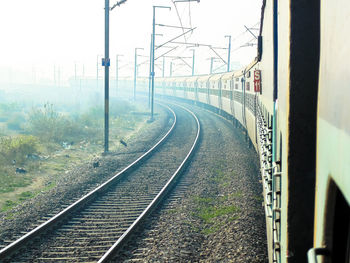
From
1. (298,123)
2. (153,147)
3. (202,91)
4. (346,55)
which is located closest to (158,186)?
(153,147)

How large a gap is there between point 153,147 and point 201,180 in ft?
18.8

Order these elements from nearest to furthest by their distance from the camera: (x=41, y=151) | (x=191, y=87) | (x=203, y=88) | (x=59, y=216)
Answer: (x=59, y=216), (x=41, y=151), (x=203, y=88), (x=191, y=87)

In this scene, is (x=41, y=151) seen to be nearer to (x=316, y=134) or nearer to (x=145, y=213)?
(x=145, y=213)

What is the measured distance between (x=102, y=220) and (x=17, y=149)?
828 centimetres

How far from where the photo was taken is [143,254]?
649 centimetres

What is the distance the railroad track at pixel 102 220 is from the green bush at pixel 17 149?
175 inches

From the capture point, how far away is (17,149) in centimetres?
1521

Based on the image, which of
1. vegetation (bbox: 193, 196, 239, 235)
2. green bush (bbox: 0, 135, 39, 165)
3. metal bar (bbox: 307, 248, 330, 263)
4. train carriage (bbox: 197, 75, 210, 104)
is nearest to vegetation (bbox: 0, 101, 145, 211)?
green bush (bbox: 0, 135, 39, 165)

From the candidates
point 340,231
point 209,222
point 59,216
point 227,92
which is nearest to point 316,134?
point 340,231

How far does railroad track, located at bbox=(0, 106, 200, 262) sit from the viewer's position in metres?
6.50

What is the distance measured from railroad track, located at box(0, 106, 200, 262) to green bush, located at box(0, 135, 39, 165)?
14.6 ft

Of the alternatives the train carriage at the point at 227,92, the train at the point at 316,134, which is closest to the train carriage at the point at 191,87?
the train carriage at the point at 227,92

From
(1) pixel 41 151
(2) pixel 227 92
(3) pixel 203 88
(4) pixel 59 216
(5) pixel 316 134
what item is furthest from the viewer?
(3) pixel 203 88

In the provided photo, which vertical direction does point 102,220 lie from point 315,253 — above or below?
below
